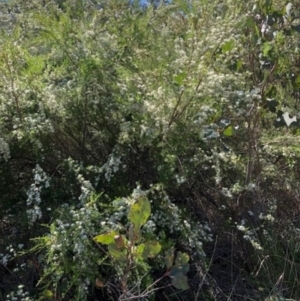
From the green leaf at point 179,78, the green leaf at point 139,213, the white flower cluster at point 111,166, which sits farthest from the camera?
the white flower cluster at point 111,166

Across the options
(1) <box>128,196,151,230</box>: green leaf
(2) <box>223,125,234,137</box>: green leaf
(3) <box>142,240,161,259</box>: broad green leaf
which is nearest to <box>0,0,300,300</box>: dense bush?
(2) <box>223,125,234,137</box>: green leaf

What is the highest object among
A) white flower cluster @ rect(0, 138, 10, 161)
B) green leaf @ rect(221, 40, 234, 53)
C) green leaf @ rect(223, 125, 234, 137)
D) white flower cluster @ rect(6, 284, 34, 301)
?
green leaf @ rect(221, 40, 234, 53)

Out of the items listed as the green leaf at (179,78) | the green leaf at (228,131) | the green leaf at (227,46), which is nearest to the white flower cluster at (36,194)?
the green leaf at (179,78)

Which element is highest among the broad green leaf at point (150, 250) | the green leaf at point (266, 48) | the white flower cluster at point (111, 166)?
the green leaf at point (266, 48)

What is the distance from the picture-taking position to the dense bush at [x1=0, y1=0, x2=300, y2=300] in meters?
2.97

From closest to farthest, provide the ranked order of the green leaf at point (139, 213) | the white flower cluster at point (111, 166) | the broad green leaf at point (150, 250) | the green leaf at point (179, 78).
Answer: the green leaf at point (139, 213) < the broad green leaf at point (150, 250) < the green leaf at point (179, 78) < the white flower cluster at point (111, 166)

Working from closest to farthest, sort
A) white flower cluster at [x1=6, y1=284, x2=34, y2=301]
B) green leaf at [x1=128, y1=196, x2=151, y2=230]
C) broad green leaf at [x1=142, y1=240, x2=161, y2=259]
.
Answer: green leaf at [x1=128, y1=196, x2=151, y2=230] → broad green leaf at [x1=142, y1=240, x2=161, y2=259] → white flower cluster at [x1=6, y1=284, x2=34, y2=301]

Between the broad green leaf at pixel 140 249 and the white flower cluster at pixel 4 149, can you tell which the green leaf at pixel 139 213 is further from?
the white flower cluster at pixel 4 149

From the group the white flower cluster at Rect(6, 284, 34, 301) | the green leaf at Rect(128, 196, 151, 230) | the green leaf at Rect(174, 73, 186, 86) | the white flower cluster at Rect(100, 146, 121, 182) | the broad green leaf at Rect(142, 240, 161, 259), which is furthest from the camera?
the white flower cluster at Rect(100, 146, 121, 182)

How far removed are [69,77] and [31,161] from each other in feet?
1.67

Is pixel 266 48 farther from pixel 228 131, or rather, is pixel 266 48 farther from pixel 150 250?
pixel 150 250

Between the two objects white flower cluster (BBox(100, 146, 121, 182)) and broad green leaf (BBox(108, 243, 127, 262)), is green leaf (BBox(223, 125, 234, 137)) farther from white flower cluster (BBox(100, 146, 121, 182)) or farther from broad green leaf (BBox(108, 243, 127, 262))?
broad green leaf (BBox(108, 243, 127, 262))

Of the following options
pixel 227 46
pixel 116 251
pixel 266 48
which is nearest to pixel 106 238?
pixel 116 251

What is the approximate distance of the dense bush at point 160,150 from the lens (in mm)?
2973
